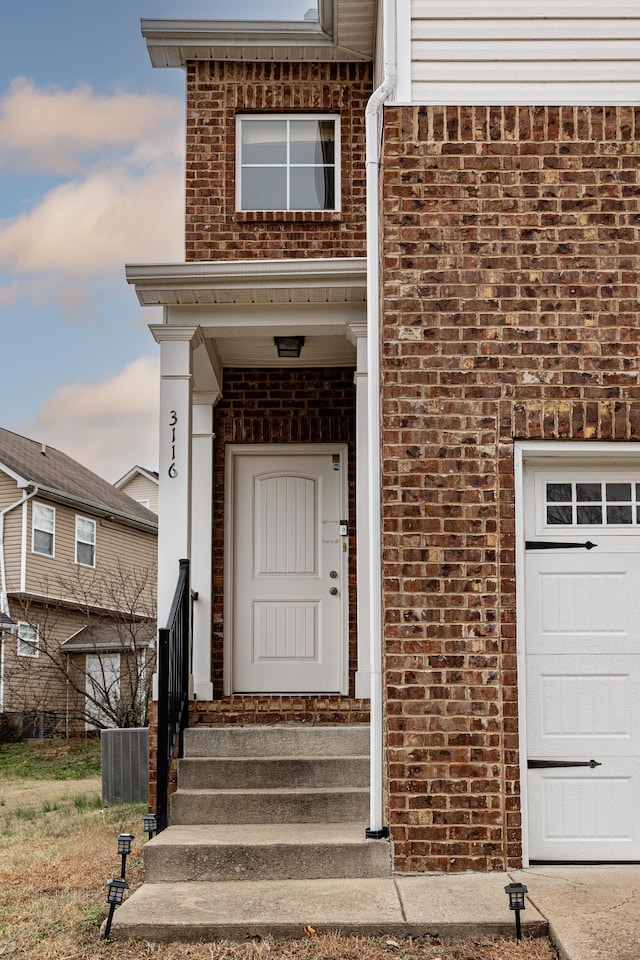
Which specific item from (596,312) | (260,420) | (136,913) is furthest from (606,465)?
(260,420)

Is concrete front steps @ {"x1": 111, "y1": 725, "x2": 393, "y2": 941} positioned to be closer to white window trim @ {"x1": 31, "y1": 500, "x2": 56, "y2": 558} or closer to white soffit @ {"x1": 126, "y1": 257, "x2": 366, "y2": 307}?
white soffit @ {"x1": 126, "y1": 257, "x2": 366, "y2": 307}

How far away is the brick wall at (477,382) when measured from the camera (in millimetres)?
5676

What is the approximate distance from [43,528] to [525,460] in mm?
16504

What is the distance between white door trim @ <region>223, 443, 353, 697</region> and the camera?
361 inches

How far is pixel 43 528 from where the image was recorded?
2116 cm

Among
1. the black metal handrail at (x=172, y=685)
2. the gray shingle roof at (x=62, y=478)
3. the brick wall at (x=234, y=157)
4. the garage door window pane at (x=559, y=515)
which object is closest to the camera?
the garage door window pane at (x=559, y=515)

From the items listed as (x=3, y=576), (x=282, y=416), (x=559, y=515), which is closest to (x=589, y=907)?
(x=559, y=515)

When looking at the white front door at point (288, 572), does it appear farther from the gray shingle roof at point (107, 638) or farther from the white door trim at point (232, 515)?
the gray shingle roof at point (107, 638)

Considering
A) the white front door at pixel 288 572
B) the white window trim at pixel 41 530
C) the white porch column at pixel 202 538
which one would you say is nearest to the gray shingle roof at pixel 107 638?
the white window trim at pixel 41 530

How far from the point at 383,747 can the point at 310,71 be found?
20.2ft

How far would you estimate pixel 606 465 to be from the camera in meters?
6.05

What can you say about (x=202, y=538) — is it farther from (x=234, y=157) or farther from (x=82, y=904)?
(x=82, y=904)

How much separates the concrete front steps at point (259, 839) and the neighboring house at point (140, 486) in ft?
71.4

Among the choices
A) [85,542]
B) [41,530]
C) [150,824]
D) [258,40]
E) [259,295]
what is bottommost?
[150,824]
